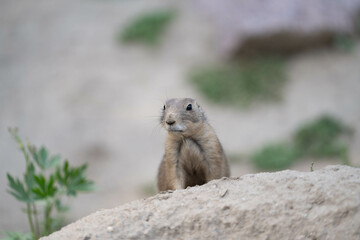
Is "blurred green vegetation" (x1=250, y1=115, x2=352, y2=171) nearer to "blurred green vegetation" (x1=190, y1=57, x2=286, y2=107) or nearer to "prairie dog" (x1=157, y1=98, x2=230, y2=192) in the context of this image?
"blurred green vegetation" (x1=190, y1=57, x2=286, y2=107)

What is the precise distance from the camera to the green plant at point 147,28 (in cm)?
1474

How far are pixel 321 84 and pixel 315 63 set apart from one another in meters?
0.84

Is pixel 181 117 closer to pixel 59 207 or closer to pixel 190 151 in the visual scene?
pixel 190 151

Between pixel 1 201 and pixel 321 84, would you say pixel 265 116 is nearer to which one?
pixel 321 84

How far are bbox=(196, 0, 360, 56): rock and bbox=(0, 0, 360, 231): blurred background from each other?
0.03 meters

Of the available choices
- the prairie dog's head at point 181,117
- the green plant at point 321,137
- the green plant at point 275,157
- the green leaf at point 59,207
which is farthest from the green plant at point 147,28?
the green leaf at point 59,207

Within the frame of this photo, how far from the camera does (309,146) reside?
11.2 metres

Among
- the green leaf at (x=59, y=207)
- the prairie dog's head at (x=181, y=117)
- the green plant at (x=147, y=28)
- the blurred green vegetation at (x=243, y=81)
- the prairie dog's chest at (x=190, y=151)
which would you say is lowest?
the green leaf at (x=59, y=207)

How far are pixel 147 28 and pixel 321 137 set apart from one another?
642cm

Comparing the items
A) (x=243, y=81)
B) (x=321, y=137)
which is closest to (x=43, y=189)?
(x=321, y=137)

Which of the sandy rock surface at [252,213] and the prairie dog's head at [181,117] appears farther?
the prairie dog's head at [181,117]

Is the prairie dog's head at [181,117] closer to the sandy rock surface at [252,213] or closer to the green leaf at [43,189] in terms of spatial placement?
the sandy rock surface at [252,213]

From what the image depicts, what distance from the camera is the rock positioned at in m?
13.2

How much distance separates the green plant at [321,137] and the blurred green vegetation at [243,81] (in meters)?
1.47
